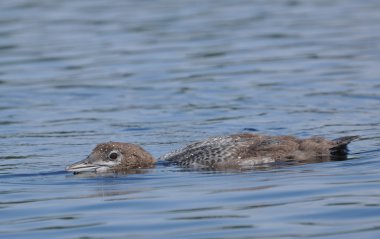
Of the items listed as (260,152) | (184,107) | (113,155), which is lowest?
(260,152)

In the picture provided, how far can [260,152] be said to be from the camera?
14656 millimetres

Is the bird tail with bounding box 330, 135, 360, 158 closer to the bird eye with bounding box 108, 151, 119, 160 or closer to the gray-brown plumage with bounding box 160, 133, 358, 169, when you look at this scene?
the gray-brown plumage with bounding box 160, 133, 358, 169

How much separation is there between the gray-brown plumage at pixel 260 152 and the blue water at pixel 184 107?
0.30m

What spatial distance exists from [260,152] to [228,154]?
0.39m

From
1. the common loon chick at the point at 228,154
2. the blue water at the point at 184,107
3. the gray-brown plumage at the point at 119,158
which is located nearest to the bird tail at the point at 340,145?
the common loon chick at the point at 228,154

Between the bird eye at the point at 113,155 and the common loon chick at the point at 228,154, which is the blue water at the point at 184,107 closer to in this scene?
the common loon chick at the point at 228,154

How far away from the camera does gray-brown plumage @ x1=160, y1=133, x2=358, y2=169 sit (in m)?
14.6

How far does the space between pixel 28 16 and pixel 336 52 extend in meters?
9.24

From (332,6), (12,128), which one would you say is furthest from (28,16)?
(12,128)

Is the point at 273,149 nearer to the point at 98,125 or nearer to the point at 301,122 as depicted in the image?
the point at 301,122

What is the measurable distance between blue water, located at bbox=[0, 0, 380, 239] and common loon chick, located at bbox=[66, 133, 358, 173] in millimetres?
287

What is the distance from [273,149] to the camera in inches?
575

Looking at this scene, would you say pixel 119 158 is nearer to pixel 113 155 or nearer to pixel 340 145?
pixel 113 155

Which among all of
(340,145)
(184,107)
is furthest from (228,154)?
(184,107)
